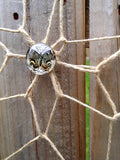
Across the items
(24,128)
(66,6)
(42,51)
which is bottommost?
(24,128)

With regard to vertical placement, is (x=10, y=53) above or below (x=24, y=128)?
above

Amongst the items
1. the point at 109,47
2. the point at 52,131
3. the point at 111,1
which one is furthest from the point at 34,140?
the point at 111,1

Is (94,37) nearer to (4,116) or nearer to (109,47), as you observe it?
(109,47)

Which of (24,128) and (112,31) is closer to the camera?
(112,31)
